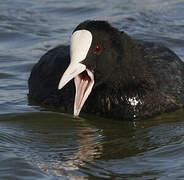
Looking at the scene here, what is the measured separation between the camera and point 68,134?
8625 mm

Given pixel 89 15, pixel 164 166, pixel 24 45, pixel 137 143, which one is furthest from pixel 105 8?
pixel 164 166

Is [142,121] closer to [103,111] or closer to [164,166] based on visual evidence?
[103,111]

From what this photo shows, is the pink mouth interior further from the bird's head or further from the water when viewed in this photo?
the water

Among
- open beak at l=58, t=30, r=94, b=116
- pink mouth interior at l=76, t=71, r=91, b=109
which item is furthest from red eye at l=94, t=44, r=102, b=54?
pink mouth interior at l=76, t=71, r=91, b=109

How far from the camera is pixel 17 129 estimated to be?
877cm

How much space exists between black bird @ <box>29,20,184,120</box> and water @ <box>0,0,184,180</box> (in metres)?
0.15

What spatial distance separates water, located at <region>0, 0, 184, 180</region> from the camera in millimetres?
7367

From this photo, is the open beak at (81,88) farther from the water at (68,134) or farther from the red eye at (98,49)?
the water at (68,134)

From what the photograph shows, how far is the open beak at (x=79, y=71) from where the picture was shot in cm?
815

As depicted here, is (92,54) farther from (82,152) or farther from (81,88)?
(82,152)

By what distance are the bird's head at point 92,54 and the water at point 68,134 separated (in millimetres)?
500

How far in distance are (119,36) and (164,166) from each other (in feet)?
6.04

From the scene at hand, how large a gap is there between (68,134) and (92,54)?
0.88 m

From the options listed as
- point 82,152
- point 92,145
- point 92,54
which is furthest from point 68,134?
point 92,54
